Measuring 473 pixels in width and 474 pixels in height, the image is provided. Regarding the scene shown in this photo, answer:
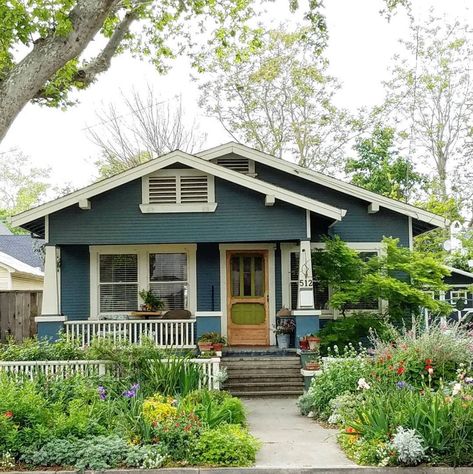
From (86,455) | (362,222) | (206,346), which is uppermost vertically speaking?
(362,222)

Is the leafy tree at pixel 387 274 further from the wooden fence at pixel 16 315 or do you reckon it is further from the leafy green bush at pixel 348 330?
the wooden fence at pixel 16 315

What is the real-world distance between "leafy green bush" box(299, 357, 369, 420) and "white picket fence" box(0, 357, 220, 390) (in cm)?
163

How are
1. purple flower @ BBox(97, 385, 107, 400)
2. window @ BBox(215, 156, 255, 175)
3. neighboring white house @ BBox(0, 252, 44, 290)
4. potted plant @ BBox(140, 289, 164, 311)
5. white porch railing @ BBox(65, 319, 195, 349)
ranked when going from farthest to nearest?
neighboring white house @ BBox(0, 252, 44, 290), window @ BBox(215, 156, 255, 175), potted plant @ BBox(140, 289, 164, 311), white porch railing @ BBox(65, 319, 195, 349), purple flower @ BBox(97, 385, 107, 400)

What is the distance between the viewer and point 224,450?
7.65 metres

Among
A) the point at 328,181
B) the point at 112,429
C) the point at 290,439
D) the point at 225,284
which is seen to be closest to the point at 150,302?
the point at 225,284

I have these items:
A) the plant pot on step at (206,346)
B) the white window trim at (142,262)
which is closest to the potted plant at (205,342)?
the plant pot on step at (206,346)

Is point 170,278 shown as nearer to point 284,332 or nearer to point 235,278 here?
point 235,278

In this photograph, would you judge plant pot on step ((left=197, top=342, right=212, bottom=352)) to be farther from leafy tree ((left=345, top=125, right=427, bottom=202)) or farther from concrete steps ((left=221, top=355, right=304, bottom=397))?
leafy tree ((left=345, top=125, right=427, bottom=202))

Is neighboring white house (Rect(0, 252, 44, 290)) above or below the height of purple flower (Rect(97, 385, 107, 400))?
above

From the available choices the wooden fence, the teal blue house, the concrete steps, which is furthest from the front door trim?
the wooden fence

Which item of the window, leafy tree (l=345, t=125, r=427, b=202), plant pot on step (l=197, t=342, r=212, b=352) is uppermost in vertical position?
leafy tree (l=345, t=125, r=427, b=202)

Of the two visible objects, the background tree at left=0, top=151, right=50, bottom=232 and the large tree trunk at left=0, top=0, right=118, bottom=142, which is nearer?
the large tree trunk at left=0, top=0, right=118, bottom=142

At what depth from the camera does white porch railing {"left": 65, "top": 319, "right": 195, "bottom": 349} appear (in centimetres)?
1396

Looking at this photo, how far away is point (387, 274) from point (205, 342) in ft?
14.7
